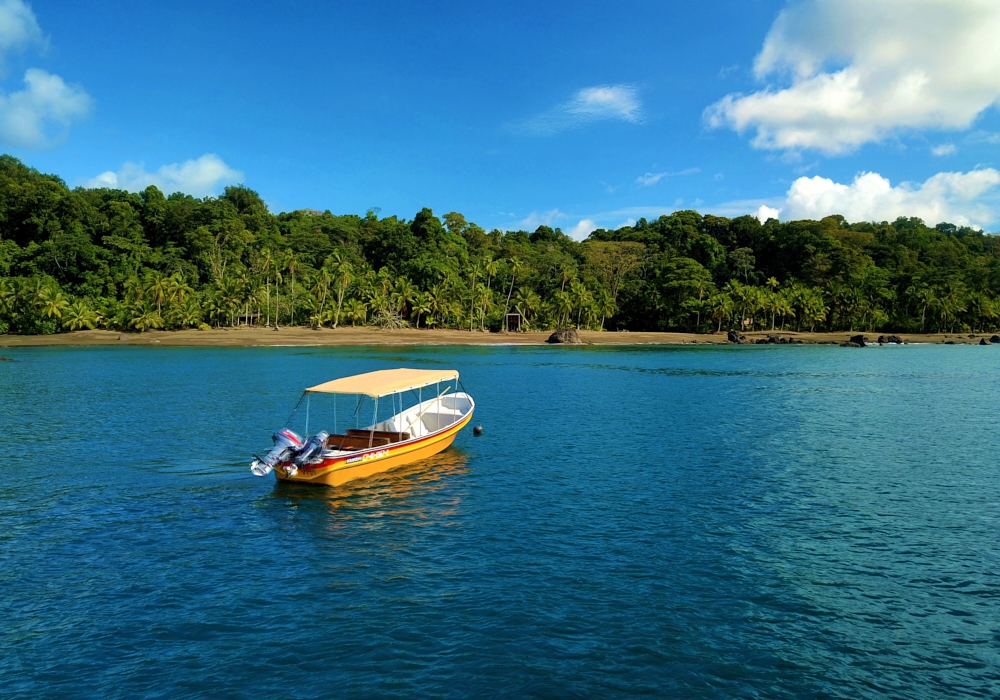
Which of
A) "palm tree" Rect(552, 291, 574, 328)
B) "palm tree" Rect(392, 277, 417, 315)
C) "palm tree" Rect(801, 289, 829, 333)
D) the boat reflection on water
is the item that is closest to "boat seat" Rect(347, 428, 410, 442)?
the boat reflection on water

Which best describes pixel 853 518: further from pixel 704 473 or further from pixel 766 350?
pixel 766 350

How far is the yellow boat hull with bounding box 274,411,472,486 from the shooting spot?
2286cm

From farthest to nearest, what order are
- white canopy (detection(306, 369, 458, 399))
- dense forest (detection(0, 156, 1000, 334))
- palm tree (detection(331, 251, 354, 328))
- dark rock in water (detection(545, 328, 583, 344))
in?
dark rock in water (detection(545, 328, 583, 344)), palm tree (detection(331, 251, 354, 328)), dense forest (detection(0, 156, 1000, 334)), white canopy (detection(306, 369, 458, 399))

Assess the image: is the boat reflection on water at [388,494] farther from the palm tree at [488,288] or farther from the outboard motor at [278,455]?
the palm tree at [488,288]

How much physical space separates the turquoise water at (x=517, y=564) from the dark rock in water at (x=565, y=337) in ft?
257

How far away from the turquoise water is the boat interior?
1.64 metres

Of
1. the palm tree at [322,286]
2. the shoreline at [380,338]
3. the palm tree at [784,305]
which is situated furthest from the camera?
the palm tree at [784,305]

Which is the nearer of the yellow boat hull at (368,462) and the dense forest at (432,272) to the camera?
the yellow boat hull at (368,462)

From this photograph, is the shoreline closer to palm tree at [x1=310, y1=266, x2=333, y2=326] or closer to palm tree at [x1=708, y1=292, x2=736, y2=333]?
palm tree at [x1=708, y1=292, x2=736, y2=333]

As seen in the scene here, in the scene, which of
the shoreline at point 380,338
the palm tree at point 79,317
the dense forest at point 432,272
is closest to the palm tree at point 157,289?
the dense forest at point 432,272

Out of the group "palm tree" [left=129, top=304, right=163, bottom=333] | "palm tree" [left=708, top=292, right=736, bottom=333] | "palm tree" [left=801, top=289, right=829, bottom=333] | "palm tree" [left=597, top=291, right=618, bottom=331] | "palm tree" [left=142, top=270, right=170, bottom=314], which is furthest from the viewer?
"palm tree" [left=597, top=291, right=618, bottom=331]

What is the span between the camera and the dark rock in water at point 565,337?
4505 inches

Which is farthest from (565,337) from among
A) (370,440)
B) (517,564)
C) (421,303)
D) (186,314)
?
(517,564)

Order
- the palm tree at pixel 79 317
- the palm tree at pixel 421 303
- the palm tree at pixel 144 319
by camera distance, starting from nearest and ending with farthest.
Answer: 1. the palm tree at pixel 79 317
2. the palm tree at pixel 144 319
3. the palm tree at pixel 421 303
